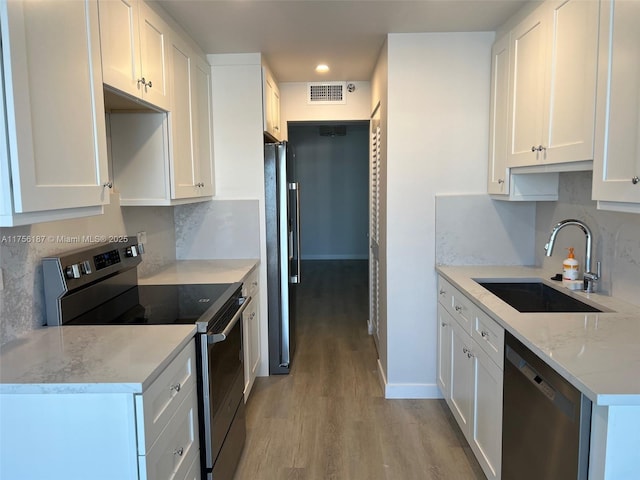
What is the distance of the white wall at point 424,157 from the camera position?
3.07 metres

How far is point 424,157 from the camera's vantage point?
10.3 feet

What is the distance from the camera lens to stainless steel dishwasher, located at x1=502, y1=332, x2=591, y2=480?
1.38m

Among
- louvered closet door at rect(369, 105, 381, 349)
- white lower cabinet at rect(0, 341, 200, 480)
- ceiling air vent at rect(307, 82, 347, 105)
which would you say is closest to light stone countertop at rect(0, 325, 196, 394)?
white lower cabinet at rect(0, 341, 200, 480)

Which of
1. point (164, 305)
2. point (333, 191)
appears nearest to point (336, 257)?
point (333, 191)

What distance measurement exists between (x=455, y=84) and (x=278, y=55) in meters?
1.34

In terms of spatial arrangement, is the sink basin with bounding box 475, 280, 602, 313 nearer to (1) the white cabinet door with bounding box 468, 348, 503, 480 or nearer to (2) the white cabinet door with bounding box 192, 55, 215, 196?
(1) the white cabinet door with bounding box 468, 348, 503, 480

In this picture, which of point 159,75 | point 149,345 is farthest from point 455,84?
point 149,345

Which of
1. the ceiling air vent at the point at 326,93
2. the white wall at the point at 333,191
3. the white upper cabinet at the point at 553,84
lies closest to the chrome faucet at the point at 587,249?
the white upper cabinet at the point at 553,84

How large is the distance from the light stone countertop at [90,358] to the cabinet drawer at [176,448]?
230mm

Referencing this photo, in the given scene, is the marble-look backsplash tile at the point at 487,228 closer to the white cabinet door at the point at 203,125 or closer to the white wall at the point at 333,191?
the white cabinet door at the point at 203,125

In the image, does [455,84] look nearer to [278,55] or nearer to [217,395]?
[278,55]

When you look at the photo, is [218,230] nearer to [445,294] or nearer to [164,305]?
[164,305]

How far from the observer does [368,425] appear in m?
2.95

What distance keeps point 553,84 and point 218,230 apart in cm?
241
